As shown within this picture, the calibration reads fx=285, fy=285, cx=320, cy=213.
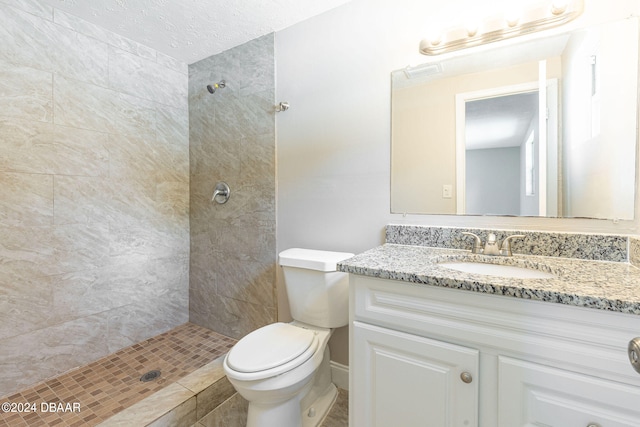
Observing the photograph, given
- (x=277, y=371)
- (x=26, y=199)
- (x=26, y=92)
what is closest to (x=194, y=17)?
(x=26, y=92)

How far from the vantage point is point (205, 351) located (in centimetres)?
194

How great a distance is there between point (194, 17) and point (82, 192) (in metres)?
1.26

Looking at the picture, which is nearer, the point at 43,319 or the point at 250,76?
the point at 43,319

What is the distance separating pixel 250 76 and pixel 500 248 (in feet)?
5.97

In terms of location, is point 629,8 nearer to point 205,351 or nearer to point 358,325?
point 358,325

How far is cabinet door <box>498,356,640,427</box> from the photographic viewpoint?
0.69 m

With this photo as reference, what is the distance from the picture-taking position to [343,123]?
162cm

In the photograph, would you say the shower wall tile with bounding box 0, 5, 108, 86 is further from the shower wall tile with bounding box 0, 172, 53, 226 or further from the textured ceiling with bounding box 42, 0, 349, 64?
the shower wall tile with bounding box 0, 172, 53, 226

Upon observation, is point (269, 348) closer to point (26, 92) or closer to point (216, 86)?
point (216, 86)

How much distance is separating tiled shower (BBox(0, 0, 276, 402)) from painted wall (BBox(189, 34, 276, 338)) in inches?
0.4

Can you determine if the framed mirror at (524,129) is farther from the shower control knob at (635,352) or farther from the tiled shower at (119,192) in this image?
the tiled shower at (119,192)

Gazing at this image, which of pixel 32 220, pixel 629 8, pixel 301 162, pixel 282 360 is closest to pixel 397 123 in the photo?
pixel 301 162

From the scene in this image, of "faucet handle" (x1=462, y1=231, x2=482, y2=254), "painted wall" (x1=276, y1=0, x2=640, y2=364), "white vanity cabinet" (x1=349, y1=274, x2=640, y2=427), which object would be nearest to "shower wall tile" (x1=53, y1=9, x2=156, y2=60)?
"painted wall" (x1=276, y1=0, x2=640, y2=364)

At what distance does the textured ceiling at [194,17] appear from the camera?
1591 millimetres
